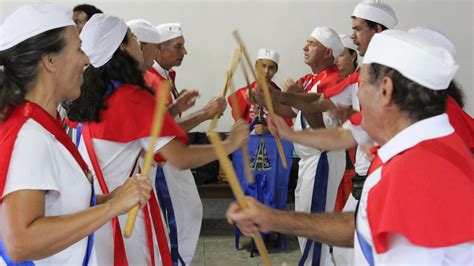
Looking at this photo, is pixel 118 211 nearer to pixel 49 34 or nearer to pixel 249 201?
pixel 249 201

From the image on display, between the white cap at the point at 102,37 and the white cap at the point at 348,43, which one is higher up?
the white cap at the point at 102,37

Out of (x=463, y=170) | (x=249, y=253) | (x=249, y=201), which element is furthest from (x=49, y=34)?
(x=249, y=253)

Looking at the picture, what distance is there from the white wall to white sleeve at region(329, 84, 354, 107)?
1991 mm

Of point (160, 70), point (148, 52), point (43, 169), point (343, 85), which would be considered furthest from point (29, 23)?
point (160, 70)

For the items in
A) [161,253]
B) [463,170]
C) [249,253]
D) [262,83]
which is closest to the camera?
[463,170]

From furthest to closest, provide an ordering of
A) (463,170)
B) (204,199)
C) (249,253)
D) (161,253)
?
1. (204,199)
2. (249,253)
3. (161,253)
4. (463,170)

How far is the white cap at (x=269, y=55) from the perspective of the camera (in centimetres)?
486

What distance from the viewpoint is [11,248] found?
1.61 metres

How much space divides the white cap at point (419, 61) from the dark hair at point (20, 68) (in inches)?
34.6

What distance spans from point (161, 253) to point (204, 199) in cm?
263

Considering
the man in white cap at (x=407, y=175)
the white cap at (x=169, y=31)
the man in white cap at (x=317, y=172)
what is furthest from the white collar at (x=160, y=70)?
the man in white cap at (x=407, y=175)

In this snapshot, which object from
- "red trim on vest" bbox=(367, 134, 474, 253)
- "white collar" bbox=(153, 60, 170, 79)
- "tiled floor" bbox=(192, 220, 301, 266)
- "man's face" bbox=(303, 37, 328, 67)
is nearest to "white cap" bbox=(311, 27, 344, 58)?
"man's face" bbox=(303, 37, 328, 67)

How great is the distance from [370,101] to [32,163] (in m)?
0.86

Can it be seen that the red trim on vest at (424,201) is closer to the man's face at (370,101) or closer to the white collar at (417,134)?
the white collar at (417,134)
